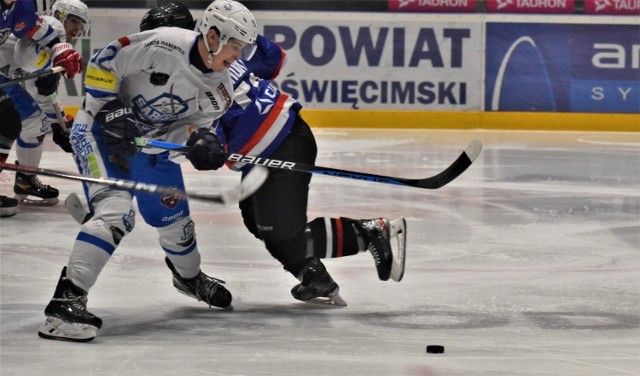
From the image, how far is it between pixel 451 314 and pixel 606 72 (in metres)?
5.91

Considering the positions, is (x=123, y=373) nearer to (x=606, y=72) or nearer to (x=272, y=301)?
(x=272, y=301)

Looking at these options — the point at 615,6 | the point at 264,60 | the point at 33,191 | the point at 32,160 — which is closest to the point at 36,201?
the point at 33,191

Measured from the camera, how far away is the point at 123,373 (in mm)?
3330

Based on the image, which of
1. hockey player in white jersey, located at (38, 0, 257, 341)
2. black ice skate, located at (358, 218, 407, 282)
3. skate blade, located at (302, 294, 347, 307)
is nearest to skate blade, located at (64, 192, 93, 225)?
hockey player in white jersey, located at (38, 0, 257, 341)

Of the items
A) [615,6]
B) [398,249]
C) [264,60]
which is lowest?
[398,249]

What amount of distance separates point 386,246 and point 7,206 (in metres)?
2.35

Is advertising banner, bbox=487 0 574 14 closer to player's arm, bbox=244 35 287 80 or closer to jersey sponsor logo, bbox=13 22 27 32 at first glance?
jersey sponsor logo, bbox=13 22 27 32

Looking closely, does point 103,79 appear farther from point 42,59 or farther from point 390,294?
point 42,59

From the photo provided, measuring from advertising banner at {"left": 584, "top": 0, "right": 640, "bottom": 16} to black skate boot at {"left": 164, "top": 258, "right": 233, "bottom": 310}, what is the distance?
19.7ft

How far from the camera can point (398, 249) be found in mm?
4227

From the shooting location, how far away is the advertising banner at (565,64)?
380 inches

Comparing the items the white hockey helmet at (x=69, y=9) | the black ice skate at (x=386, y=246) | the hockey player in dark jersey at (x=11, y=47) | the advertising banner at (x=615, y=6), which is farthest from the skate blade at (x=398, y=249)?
the advertising banner at (x=615, y=6)

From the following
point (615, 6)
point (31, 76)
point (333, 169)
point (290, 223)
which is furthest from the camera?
point (615, 6)

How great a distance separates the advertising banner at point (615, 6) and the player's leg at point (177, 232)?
596cm
